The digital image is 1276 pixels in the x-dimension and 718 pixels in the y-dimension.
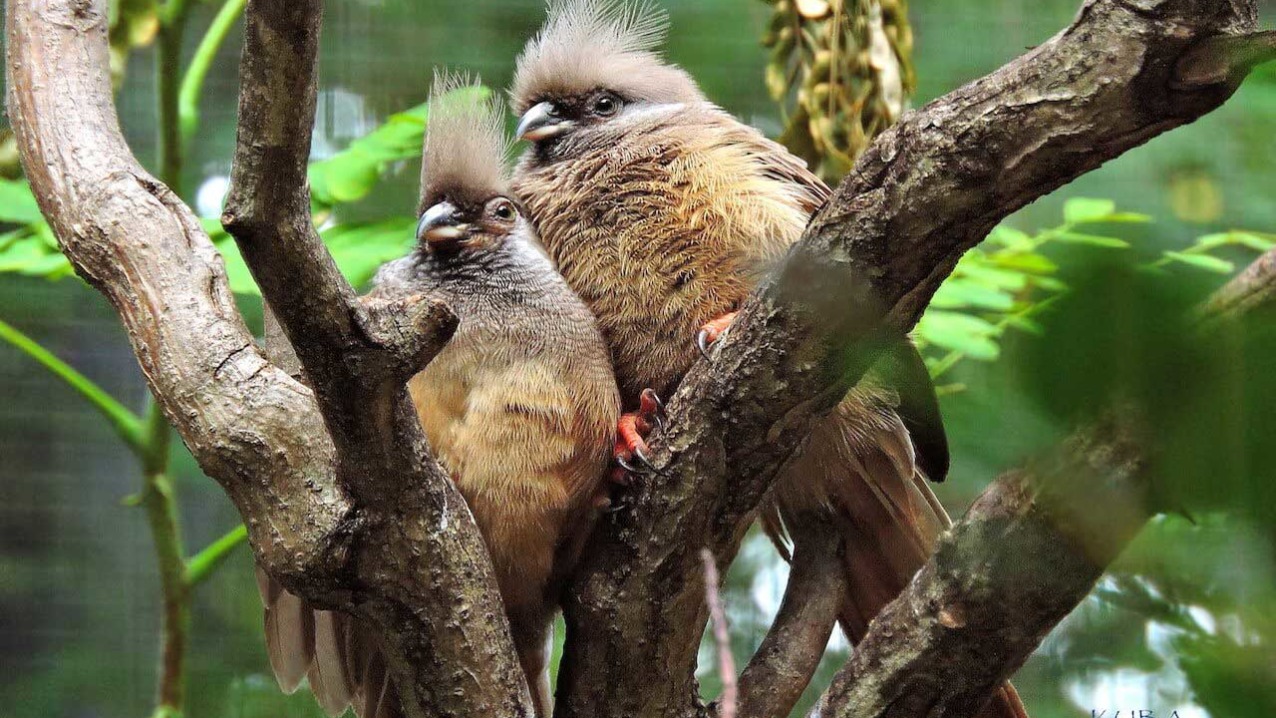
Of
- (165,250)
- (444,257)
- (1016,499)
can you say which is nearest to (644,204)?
(444,257)

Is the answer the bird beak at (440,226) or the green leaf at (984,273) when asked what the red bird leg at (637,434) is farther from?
the green leaf at (984,273)

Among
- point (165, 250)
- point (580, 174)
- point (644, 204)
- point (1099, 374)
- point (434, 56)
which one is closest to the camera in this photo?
point (1099, 374)

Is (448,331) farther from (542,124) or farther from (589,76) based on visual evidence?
(589,76)

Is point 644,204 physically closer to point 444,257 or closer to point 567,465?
point 444,257

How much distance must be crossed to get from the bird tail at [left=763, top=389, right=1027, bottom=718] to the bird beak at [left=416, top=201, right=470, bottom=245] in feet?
2.81

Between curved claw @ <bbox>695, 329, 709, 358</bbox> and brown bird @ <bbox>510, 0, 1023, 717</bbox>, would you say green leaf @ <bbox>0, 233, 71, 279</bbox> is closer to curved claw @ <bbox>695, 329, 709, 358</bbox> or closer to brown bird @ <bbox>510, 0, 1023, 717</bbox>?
brown bird @ <bbox>510, 0, 1023, 717</bbox>

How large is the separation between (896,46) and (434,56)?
190 cm

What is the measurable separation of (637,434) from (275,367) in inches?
25.7

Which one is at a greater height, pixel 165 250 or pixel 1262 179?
pixel 1262 179

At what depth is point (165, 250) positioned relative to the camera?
2.19 meters

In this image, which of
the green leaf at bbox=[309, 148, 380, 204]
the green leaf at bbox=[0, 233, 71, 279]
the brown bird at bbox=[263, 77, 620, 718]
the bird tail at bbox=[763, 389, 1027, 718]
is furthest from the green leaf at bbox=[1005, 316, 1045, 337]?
the green leaf at bbox=[0, 233, 71, 279]

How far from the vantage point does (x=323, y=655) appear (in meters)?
2.44

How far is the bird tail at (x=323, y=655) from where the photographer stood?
243cm

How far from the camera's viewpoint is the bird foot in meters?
2.13
